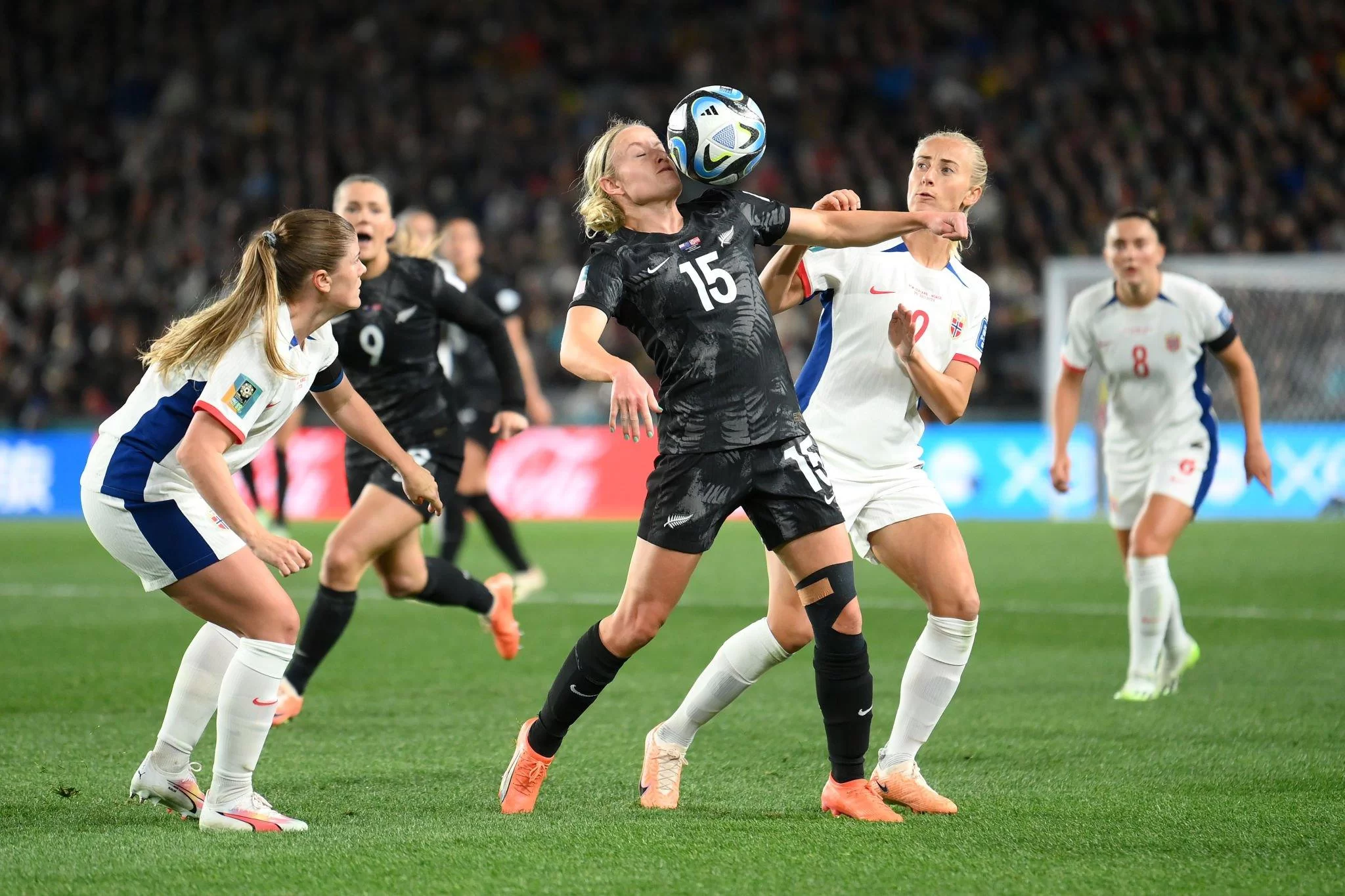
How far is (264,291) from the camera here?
4.39 m

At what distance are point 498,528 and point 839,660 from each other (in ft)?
19.9

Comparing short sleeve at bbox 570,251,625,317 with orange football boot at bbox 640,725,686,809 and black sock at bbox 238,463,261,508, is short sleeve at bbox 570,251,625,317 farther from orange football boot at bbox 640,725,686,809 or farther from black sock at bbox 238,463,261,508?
black sock at bbox 238,463,261,508

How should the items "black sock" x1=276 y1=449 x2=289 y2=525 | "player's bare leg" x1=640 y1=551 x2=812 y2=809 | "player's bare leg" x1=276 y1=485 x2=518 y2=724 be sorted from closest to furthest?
"player's bare leg" x1=640 y1=551 x2=812 y2=809 < "player's bare leg" x1=276 y1=485 x2=518 y2=724 < "black sock" x1=276 y1=449 x2=289 y2=525

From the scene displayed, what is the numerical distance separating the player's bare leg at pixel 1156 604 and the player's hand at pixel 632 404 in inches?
145

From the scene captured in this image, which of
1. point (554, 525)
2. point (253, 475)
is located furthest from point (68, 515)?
point (554, 525)

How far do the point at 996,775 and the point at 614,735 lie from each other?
1.52 m

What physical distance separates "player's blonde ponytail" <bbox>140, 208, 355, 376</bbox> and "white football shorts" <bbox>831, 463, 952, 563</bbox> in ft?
5.59

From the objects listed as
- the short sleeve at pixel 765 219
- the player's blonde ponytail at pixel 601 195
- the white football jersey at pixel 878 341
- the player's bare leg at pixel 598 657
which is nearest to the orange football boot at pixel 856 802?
the player's bare leg at pixel 598 657

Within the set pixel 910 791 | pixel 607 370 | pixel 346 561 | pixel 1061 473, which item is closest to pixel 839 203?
pixel 607 370

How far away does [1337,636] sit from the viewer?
337 inches

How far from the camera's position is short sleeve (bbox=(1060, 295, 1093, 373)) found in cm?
754

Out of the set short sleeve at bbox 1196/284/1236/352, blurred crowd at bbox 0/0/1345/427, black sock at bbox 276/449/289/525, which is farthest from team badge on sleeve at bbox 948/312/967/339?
blurred crowd at bbox 0/0/1345/427

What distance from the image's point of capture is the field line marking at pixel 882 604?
9516mm

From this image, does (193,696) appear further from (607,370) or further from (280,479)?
(280,479)
